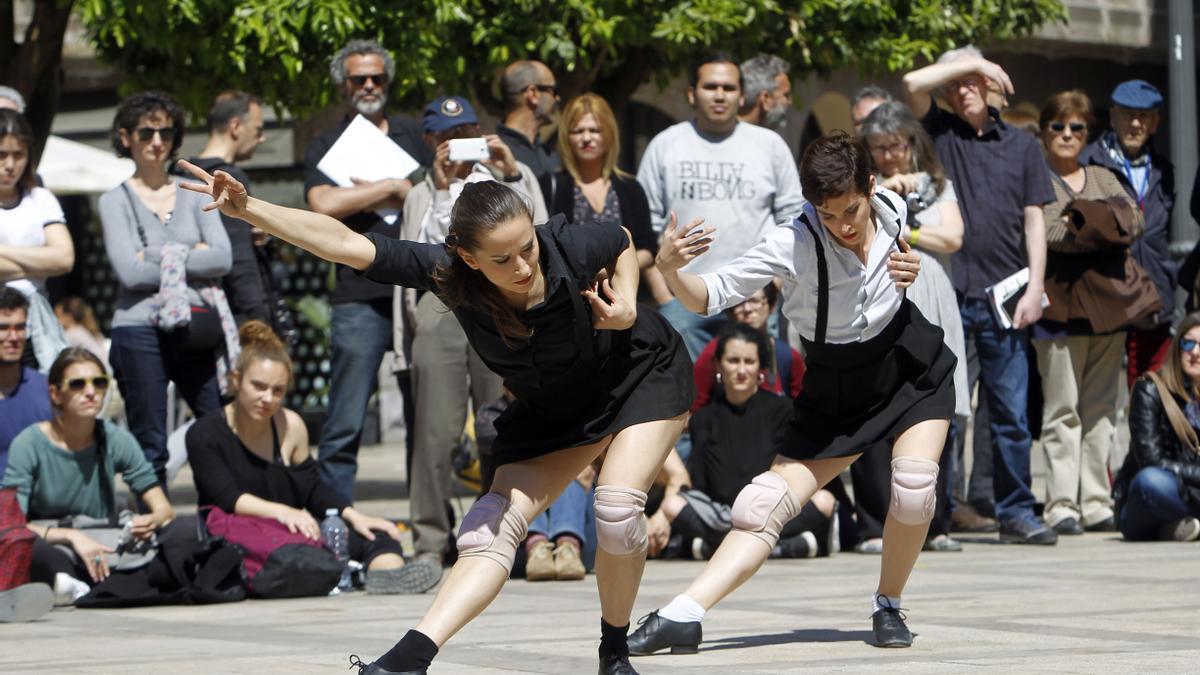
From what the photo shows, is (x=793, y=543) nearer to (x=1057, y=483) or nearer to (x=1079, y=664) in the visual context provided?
(x=1057, y=483)

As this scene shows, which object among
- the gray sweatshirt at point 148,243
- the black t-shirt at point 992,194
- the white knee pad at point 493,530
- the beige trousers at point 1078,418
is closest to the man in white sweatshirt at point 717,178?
the black t-shirt at point 992,194

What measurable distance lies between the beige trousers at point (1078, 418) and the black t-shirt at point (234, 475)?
373 cm

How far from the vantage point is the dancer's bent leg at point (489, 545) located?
536cm

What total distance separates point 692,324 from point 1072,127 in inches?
90.5

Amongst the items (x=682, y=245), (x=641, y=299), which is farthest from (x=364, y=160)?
(x=682, y=245)

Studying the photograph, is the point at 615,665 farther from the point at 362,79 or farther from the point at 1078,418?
the point at 1078,418

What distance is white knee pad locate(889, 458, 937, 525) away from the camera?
21.7 feet

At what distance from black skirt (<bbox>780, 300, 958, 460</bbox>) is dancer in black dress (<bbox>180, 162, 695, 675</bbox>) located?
81 cm

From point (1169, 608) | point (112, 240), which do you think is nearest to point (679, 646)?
point (1169, 608)

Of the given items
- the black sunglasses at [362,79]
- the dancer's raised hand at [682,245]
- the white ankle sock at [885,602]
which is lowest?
the white ankle sock at [885,602]

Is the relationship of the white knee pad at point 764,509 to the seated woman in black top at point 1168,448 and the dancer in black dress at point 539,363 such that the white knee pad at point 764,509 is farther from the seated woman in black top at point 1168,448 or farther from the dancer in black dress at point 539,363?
the seated woman in black top at point 1168,448

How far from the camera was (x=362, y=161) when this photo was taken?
9.48 meters

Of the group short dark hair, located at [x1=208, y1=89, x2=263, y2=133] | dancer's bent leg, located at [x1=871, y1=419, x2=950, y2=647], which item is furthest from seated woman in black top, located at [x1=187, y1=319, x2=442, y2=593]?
dancer's bent leg, located at [x1=871, y1=419, x2=950, y2=647]

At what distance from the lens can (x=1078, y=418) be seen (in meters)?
10.6
